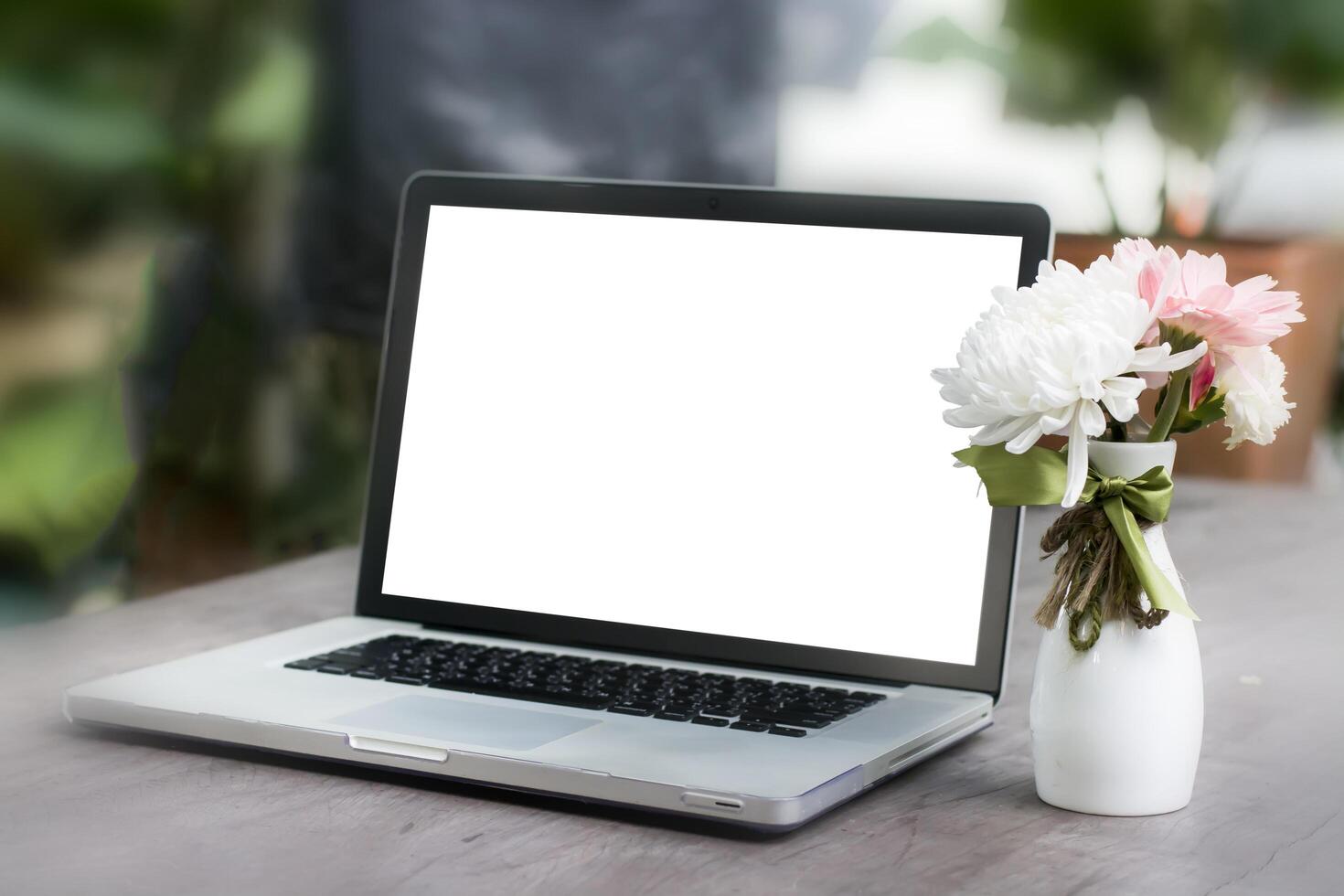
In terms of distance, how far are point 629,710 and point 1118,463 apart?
0.86ft

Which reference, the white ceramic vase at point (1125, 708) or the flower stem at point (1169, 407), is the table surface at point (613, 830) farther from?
the flower stem at point (1169, 407)

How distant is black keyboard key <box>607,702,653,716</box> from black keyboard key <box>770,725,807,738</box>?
0.07m

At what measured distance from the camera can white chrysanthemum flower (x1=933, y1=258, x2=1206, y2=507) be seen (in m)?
0.59

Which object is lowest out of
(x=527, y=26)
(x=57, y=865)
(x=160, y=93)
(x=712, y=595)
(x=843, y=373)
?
(x=57, y=865)

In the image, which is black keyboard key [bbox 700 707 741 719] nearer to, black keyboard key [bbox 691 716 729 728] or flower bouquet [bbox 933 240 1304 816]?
black keyboard key [bbox 691 716 729 728]

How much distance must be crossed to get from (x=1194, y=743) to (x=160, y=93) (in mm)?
2774

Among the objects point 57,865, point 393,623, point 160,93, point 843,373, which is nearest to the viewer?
point 57,865

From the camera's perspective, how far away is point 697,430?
2.77ft

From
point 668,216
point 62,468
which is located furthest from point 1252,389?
point 62,468

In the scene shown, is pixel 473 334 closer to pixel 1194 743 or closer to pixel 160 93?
pixel 1194 743

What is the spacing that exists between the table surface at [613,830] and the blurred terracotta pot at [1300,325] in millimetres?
1899

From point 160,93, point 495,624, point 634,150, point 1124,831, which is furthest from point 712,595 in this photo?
point 160,93

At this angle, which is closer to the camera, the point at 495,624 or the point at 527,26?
the point at 495,624

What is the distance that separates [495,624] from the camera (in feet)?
2.84
